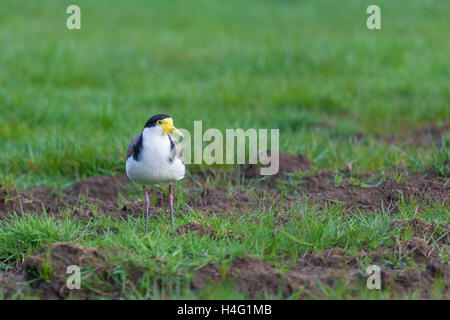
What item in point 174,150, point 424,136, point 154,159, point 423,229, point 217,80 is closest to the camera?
point 423,229

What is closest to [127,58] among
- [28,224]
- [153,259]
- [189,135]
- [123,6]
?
[189,135]

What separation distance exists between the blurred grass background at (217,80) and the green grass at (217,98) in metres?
0.03

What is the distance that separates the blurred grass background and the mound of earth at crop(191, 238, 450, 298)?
219cm

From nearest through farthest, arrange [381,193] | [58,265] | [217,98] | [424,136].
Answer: [58,265] < [381,193] < [424,136] < [217,98]

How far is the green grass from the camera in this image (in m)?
4.28

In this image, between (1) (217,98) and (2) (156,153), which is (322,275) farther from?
(1) (217,98)

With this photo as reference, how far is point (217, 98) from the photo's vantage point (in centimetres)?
916

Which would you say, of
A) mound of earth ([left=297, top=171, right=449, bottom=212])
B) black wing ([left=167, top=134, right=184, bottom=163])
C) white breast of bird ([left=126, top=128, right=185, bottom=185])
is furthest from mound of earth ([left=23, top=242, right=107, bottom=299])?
mound of earth ([left=297, top=171, right=449, bottom=212])

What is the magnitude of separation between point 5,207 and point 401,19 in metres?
10.6

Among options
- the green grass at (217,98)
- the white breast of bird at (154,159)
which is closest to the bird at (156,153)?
the white breast of bird at (154,159)

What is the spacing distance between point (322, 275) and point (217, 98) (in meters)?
5.56

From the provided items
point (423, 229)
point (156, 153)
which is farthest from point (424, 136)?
point (156, 153)

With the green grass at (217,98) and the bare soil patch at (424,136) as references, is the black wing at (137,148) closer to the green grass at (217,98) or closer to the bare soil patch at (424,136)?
the green grass at (217,98)

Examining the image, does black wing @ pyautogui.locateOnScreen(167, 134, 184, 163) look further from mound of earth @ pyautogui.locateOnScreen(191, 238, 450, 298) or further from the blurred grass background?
the blurred grass background
